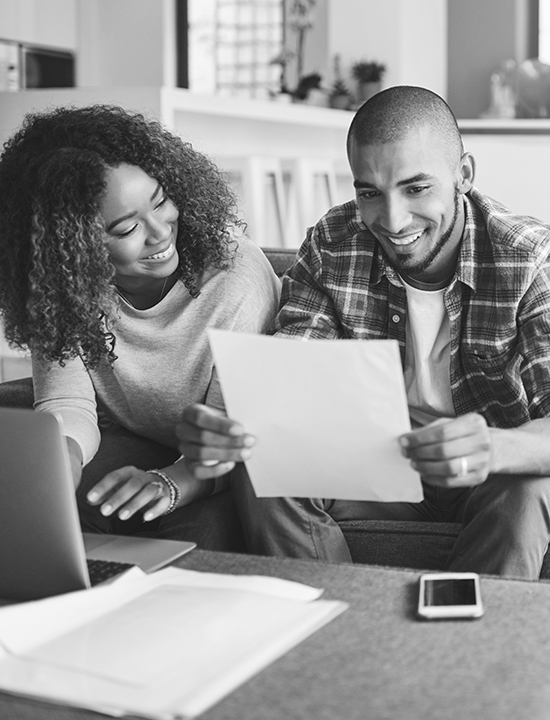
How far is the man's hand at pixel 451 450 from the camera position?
127 cm

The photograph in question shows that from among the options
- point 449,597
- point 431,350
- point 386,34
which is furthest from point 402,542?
point 386,34

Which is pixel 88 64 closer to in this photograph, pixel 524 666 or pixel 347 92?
pixel 347 92

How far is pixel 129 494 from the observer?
61.3 inches

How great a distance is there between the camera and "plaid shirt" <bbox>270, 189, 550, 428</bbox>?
168cm

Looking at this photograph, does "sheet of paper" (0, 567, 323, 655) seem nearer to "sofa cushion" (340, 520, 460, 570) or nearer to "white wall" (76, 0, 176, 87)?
"sofa cushion" (340, 520, 460, 570)

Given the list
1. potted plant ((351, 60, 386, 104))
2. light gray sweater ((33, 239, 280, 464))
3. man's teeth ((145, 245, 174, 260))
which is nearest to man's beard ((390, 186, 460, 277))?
light gray sweater ((33, 239, 280, 464))

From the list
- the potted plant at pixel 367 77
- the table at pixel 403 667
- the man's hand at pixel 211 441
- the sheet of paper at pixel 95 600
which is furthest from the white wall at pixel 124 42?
the table at pixel 403 667

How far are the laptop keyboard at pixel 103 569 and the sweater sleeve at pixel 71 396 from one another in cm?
48

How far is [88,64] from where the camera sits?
6.75 m

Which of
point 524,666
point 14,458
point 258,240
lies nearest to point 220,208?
point 14,458

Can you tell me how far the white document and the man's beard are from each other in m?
0.52

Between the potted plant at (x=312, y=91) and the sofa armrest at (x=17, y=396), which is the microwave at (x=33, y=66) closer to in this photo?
the potted plant at (x=312, y=91)

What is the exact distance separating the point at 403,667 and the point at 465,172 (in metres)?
0.99

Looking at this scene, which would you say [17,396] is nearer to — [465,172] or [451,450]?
[465,172]
